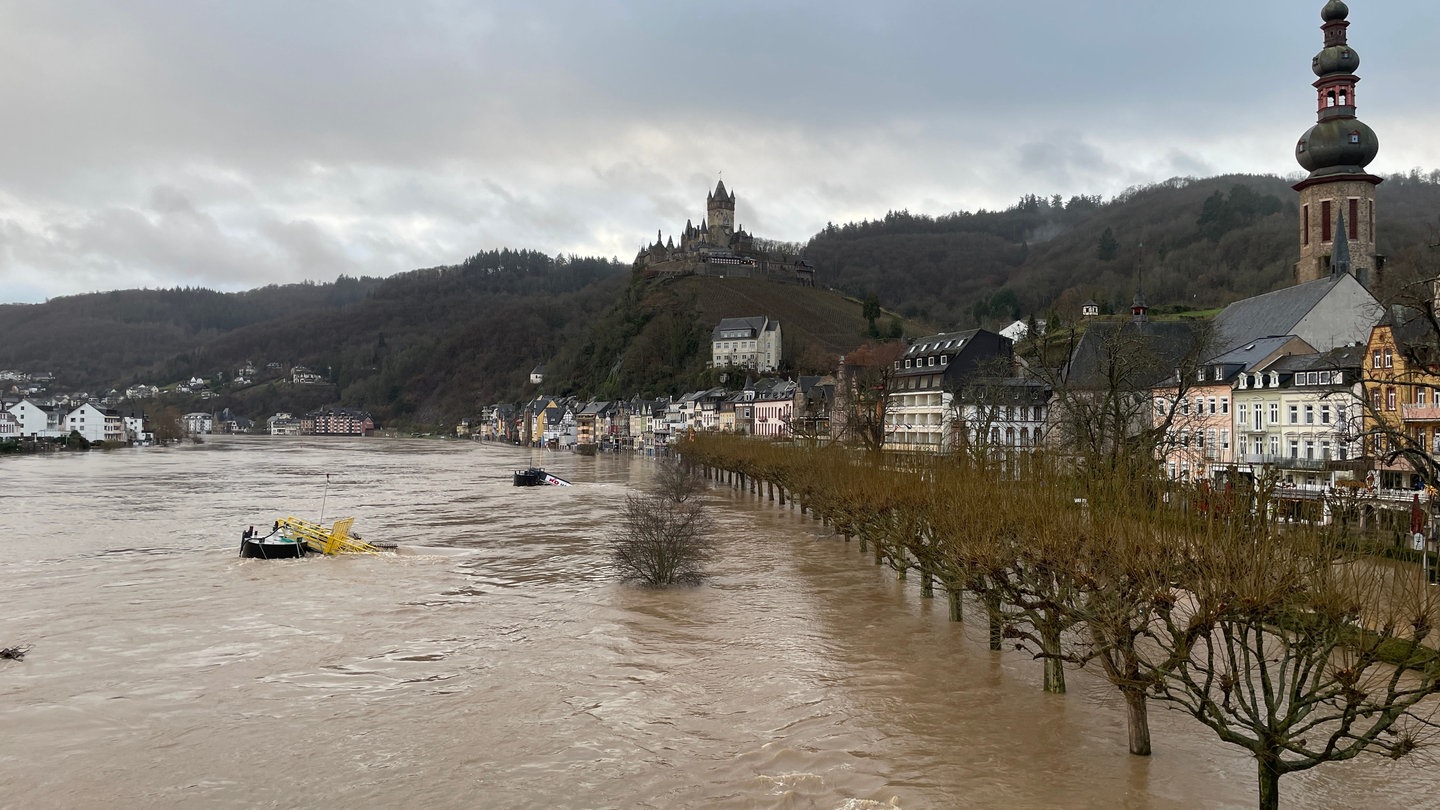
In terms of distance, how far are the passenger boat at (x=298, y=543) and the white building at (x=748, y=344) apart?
10554 cm

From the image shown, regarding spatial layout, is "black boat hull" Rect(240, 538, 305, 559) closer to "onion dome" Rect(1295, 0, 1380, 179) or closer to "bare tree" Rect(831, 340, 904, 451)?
"bare tree" Rect(831, 340, 904, 451)

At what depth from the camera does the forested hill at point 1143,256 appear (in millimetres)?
110312

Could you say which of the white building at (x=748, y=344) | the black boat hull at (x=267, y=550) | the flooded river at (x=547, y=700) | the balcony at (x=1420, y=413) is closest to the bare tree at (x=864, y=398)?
the flooded river at (x=547, y=700)

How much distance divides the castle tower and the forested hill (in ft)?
15.2

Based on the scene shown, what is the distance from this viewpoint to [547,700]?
1670cm

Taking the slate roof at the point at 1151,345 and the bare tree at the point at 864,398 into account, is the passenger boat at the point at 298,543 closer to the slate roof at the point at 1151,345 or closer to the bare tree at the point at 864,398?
the bare tree at the point at 864,398

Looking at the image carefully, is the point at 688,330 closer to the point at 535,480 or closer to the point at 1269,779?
the point at 535,480

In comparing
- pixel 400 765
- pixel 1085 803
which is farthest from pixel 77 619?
pixel 1085 803

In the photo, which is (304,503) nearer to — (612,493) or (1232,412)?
(612,493)

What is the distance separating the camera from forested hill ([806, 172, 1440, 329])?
110 meters

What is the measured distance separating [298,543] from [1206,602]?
30.9 m

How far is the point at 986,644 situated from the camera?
20062 mm

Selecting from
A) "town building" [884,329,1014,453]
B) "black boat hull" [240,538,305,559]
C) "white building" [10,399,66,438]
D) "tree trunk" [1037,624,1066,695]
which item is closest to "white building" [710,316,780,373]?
"town building" [884,329,1014,453]

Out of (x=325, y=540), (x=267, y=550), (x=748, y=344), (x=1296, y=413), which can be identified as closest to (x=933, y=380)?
(x=1296, y=413)
